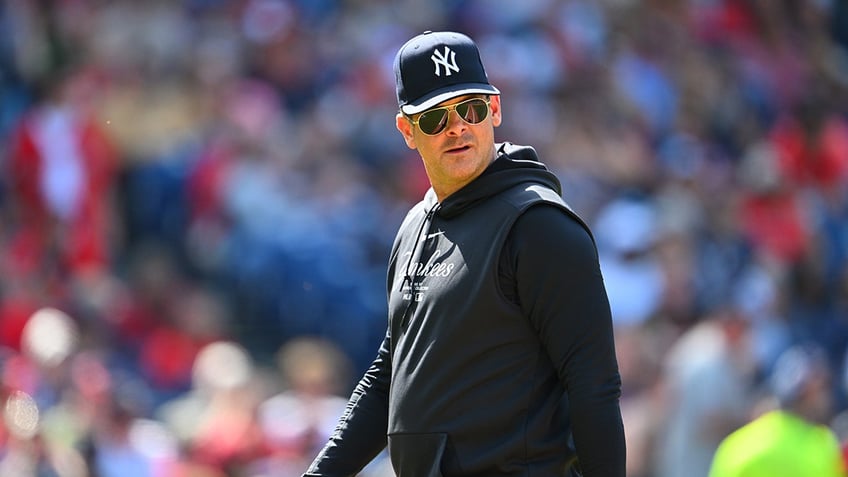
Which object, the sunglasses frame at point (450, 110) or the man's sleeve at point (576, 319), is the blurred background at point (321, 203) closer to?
the sunglasses frame at point (450, 110)

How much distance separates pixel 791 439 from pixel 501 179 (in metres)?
3.79

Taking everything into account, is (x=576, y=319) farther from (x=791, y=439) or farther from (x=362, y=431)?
(x=791, y=439)

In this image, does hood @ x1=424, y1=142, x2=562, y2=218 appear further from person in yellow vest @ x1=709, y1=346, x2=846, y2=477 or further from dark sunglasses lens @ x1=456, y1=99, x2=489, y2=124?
person in yellow vest @ x1=709, y1=346, x2=846, y2=477

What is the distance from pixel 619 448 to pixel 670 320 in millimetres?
6772

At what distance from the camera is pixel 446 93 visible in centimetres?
349

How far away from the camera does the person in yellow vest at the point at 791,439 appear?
6.75 m

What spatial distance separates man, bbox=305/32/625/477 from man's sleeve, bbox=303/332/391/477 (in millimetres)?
145

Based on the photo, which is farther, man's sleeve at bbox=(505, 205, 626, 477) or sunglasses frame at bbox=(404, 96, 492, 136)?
sunglasses frame at bbox=(404, 96, 492, 136)

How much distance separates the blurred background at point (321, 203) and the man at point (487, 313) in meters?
4.45

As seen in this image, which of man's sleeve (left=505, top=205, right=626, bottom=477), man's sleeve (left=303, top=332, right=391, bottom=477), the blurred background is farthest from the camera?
the blurred background

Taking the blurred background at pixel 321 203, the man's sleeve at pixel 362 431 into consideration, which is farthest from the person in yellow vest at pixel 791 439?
the man's sleeve at pixel 362 431

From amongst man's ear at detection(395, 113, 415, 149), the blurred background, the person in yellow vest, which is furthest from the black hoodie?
the blurred background

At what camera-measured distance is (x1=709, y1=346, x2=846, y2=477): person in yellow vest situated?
6750 millimetres

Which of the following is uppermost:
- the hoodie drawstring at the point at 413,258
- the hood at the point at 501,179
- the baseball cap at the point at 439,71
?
the baseball cap at the point at 439,71
